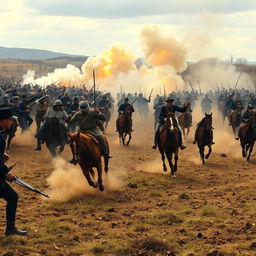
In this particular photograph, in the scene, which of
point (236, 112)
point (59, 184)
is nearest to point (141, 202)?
point (59, 184)

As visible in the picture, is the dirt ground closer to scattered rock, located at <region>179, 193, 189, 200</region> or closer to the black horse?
scattered rock, located at <region>179, 193, 189, 200</region>

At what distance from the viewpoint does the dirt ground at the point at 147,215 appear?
8891 millimetres

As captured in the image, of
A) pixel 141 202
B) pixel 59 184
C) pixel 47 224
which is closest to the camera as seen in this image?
pixel 47 224

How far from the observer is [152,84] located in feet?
240

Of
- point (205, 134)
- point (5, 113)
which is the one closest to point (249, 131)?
point (205, 134)

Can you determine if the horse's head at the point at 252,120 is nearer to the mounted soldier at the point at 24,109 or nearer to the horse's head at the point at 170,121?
the horse's head at the point at 170,121

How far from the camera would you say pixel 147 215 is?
11.2 metres

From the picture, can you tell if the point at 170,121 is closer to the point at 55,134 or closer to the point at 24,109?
the point at 55,134

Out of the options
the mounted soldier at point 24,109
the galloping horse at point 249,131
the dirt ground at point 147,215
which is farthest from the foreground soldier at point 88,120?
the mounted soldier at point 24,109

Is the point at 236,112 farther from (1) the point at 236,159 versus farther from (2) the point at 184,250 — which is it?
(2) the point at 184,250

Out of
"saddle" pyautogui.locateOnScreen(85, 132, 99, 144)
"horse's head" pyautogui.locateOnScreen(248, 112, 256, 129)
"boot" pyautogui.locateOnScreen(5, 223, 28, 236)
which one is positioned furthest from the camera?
"horse's head" pyautogui.locateOnScreen(248, 112, 256, 129)

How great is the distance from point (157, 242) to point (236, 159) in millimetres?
12774

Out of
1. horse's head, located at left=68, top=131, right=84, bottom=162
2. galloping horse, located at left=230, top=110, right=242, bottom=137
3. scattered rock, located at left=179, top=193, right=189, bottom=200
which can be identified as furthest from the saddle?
galloping horse, located at left=230, top=110, right=242, bottom=137

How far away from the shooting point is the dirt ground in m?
8.89
